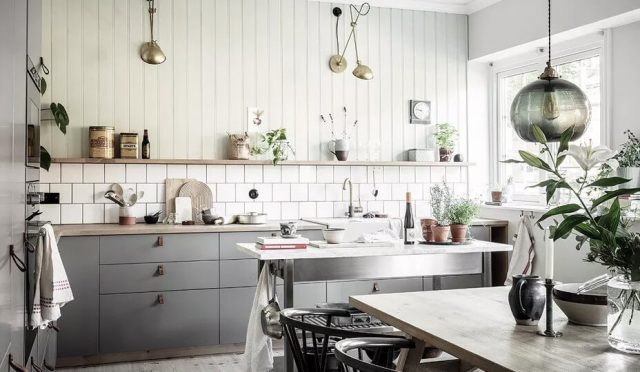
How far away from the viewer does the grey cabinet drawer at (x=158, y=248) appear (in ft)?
16.2

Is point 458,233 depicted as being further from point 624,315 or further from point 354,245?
point 624,315

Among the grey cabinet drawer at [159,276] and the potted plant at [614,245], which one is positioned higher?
the potted plant at [614,245]

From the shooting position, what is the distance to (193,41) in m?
5.82

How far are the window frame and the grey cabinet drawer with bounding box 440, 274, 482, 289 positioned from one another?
124 centimetres

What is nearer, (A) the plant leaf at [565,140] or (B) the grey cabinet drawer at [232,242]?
(A) the plant leaf at [565,140]

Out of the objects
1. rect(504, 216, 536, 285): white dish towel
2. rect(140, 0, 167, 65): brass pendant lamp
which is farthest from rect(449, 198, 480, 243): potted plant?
rect(140, 0, 167, 65): brass pendant lamp

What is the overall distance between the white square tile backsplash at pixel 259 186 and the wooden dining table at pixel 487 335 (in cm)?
316

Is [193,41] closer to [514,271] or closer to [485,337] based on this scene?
[514,271]

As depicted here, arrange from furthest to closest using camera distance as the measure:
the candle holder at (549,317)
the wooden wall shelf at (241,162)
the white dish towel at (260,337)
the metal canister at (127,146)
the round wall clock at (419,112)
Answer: the round wall clock at (419,112)
the metal canister at (127,146)
the wooden wall shelf at (241,162)
the white dish towel at (260,337)
the candle holder at (549,317)

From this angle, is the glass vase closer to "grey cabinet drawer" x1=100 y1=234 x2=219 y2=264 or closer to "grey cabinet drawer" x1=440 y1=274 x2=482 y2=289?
"grey cabinet drawer" x1=100 y1=234 x2=219 y2=264

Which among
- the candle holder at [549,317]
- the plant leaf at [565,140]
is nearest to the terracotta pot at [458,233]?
the candle holder at [549,317]

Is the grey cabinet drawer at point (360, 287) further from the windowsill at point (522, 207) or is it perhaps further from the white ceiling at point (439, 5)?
the white ceiling at point (439, 5)

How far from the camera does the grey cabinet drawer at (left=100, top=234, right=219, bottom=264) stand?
Answer: 4.94 metres

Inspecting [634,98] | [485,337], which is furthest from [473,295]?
[634,98]
